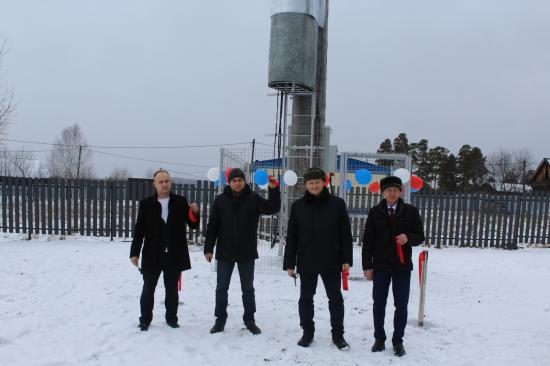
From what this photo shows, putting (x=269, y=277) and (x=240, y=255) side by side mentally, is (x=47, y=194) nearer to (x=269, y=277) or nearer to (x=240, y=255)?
(x=269, y=277)

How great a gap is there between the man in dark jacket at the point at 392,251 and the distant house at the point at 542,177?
34.5 meters

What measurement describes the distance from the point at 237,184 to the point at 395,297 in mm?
1899

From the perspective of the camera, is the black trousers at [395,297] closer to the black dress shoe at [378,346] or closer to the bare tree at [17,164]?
the black dress shoe at [378,346]

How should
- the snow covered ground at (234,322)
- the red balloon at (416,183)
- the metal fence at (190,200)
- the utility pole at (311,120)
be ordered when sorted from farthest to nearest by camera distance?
1. the metal fence at (190,200)
2. the utility pole at (311,120)
3. the red balloon at (416,183)
4. the snow covered ground at (234,322)

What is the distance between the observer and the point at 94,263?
7.46 meters

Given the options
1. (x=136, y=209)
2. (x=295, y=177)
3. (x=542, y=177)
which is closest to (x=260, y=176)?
(x=295, y=177)

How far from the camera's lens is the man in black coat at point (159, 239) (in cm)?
411

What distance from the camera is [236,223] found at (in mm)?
4125

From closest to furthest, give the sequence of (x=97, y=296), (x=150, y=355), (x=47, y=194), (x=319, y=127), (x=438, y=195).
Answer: (x=150, y=355), (x=97, y=296), (x=319, y=127), (x=47, y=194), (x=438, y=195)

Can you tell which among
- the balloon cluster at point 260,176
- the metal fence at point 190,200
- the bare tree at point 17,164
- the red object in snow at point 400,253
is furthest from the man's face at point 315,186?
the bare tree at point 17,164

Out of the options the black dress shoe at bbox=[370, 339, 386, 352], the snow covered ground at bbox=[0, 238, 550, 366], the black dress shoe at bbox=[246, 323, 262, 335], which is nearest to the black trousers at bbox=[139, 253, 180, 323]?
the snow covered ground at bbox=[0, 238, 550, 366]

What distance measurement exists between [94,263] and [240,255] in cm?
457

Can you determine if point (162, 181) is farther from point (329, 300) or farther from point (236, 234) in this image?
point (329, 300)

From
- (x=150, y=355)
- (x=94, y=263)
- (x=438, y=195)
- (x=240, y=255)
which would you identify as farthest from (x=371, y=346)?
(x=438, y=195)
